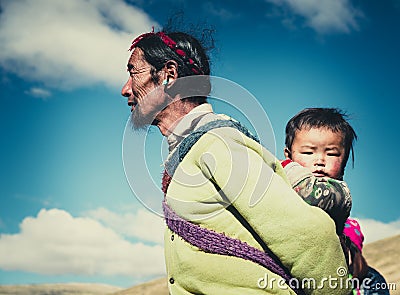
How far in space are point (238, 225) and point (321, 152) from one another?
1.00m

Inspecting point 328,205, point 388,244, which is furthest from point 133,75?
point 388,244

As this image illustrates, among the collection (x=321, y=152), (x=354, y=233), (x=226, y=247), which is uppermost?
(x=321, y=152)

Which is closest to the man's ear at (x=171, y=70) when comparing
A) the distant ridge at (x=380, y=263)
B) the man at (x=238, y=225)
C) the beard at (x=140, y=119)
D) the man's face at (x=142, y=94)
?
the man's face at (x=142, y=94)

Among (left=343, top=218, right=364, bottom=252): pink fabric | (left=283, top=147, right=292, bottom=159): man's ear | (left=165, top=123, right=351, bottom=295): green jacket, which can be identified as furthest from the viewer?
(left=283, top=147, right=292, bottom=159): man's ear

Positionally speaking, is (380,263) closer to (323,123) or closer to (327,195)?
(323,123)

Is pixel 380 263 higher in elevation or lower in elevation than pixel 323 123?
higher

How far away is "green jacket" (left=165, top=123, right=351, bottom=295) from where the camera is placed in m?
1.72

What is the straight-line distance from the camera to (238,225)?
5.91ft

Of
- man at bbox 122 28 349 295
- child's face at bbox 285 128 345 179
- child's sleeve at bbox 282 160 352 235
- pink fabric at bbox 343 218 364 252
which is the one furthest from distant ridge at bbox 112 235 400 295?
man at bbox 122 28 349 295

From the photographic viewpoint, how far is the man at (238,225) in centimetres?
172

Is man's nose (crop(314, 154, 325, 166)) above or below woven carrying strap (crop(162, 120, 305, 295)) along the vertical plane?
above

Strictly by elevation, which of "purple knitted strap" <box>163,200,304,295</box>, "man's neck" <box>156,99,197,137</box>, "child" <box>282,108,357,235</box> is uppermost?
"child" <box>282,108,357,235</box>

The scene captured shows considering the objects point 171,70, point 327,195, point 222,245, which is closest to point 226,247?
point 222,245

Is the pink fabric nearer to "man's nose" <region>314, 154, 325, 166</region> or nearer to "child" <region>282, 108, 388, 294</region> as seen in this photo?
"child" <region>282, 108, 388, 294</region>
